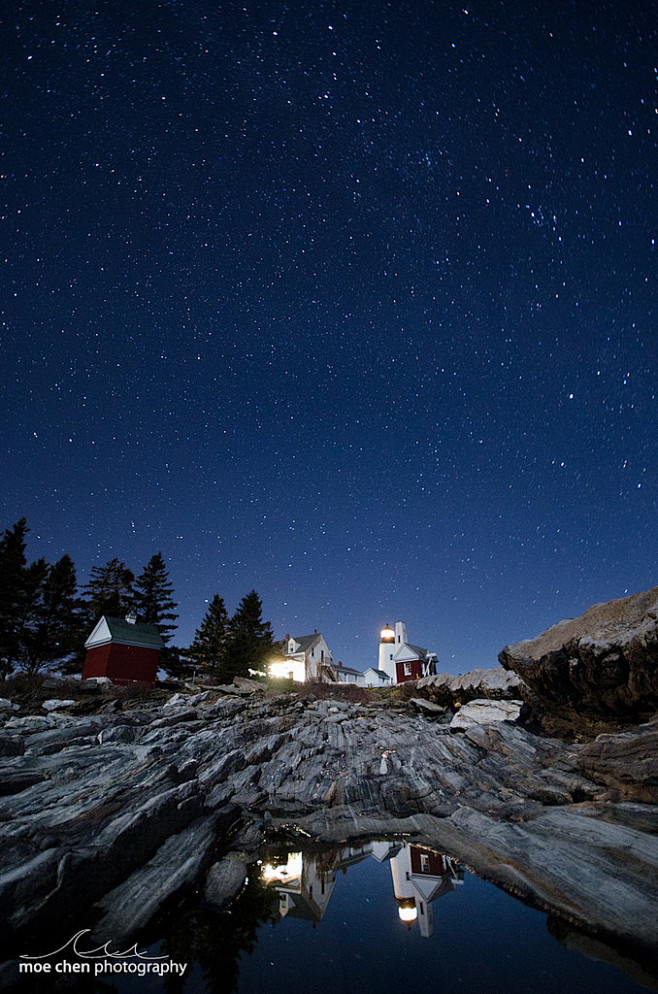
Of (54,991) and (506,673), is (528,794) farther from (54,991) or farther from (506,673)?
(506,673)

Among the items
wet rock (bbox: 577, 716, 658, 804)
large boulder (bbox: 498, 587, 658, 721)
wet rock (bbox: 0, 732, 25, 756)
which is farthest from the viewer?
wet rock (bbox: 0, 732, 25, 756)

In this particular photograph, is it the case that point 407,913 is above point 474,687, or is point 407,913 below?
below

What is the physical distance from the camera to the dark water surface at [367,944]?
570cm

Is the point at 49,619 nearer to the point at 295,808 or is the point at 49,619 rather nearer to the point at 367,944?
the point at 295,808

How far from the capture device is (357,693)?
128ft

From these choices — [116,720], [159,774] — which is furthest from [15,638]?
[159,774]

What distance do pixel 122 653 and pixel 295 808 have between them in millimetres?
28172

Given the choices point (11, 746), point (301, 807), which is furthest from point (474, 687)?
point (11, 746)

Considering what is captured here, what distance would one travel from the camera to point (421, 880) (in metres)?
8.73

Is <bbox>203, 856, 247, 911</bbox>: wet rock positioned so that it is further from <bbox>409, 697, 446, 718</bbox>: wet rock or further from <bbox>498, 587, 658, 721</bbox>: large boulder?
<bbox>409, 697, 446, 718</bbox>: wet rock

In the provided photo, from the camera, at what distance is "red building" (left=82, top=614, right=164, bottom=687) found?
112 feet

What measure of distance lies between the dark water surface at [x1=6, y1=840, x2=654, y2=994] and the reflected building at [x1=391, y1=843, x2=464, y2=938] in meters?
0.03
